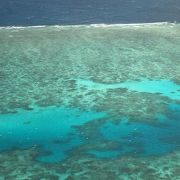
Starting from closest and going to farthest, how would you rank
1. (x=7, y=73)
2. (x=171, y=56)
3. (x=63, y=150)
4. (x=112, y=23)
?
1. (x=63, y=150)
2. (x=7, y=73)
3. (x=171, y=56)
4. (x=112, y=23)

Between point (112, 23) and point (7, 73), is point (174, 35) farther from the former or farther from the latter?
point (7, 73)

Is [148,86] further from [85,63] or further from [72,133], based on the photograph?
[72,133]

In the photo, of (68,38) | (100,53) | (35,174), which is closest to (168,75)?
(100,53)

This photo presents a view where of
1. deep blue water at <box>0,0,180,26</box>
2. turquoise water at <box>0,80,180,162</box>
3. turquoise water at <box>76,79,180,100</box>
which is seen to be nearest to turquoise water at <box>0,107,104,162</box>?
turquoise water at <box>0,80,180,162</box>

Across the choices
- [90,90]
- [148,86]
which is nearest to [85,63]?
[90,90]

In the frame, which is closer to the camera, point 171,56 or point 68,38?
point 171,56

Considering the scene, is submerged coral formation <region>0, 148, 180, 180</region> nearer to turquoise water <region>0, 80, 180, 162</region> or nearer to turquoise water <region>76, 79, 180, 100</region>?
turquoise water <region>0, 80, 180, 162</region>
